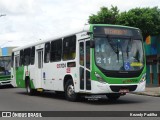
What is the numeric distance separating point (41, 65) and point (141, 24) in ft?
68.4

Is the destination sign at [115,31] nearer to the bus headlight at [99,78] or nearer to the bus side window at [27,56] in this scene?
the bus headlight at [99,78]

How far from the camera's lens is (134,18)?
40.5 meters

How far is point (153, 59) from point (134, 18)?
28.6 ft

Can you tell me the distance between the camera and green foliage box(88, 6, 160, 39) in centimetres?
4016

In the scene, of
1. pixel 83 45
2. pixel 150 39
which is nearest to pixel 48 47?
pixel 83 45

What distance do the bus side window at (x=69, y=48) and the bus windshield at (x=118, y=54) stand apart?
61.9 inches

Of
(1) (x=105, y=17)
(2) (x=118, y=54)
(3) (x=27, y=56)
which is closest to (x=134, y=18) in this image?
(1) (x=105, y=17)

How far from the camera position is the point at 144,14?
4116 centimetres

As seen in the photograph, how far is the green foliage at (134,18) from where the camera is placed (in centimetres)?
4016

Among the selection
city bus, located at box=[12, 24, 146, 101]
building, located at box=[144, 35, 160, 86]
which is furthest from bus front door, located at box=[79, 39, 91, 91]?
building, located at box=[144, 35, 160, 86]

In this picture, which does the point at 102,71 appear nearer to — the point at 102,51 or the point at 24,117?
the point at 102,51

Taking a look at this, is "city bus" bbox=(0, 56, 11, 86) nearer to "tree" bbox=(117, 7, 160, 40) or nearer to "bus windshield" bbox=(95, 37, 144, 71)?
"tree" bbox=(117, 7, 160, 40)

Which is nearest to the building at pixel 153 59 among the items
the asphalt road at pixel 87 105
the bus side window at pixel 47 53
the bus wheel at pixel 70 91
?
the asphalt road at pixel 87 105

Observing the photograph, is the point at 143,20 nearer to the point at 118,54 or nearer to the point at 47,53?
the point at 47,53
